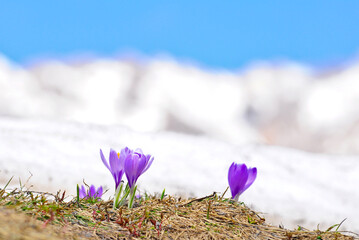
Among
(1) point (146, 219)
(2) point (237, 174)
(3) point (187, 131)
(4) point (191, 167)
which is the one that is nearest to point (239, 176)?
(2) point (237, 174)

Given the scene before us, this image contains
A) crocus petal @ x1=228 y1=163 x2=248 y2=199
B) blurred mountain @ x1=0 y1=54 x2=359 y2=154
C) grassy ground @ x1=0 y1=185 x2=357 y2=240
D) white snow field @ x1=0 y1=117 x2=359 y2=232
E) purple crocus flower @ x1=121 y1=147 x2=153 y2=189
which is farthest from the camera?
blurred mountain @ x1=0 y1=54 x2=359 y2=154

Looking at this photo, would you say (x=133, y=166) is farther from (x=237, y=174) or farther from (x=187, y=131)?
(x=187, y=131)

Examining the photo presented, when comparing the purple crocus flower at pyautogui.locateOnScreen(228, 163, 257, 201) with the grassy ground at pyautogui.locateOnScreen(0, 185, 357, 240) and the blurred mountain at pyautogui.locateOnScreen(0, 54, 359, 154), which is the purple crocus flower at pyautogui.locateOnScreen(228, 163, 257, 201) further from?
the blurred mountain at pyautogui.locateOnScreen(0, 54, 359, 154)

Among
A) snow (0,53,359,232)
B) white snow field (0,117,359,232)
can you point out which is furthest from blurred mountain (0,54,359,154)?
white snow field (0,117,359,232)

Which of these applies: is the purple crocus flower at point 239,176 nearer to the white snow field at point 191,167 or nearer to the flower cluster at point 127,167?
the flower cluster at point 127,167

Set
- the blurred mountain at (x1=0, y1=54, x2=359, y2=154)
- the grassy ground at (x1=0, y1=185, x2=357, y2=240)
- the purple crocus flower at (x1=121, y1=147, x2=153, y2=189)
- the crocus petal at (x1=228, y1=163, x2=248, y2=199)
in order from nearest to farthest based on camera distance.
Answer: the grassy ground at (x1=0, y1=185, x2=357, y2=240), the purple crocus flower at (x1=121, y1=147, x2=153, y2=189), the crocus petal at (x1=228, y1=163, x2=248, y2=199), the blurred mountain at (x1=0, y1=54, x2=359, y2=154)

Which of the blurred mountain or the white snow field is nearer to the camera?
the white snow field

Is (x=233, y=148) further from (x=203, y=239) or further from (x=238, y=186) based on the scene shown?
(x=203, y=239)

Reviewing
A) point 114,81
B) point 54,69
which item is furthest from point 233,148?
point 114,81
